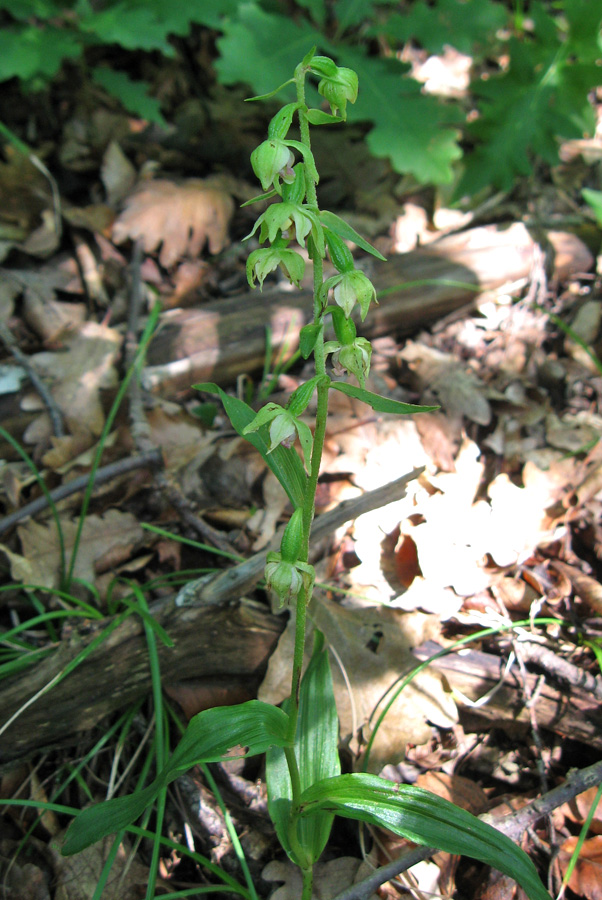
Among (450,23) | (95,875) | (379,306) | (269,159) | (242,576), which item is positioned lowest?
(95,875)

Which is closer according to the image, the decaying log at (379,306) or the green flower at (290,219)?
the green flower at (290,219)

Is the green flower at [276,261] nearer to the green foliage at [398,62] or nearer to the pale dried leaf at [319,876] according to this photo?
the pale dried leaf at [319,876]

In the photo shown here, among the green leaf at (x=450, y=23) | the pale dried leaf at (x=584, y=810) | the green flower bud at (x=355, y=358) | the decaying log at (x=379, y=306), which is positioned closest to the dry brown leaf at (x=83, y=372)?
the decaying log at (x=379, y=306)

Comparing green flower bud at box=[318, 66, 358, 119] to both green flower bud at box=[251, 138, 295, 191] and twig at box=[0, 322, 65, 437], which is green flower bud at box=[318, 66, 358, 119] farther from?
twig at box=[0, 322, 65, 437]

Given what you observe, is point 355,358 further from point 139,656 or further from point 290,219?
point 139,656

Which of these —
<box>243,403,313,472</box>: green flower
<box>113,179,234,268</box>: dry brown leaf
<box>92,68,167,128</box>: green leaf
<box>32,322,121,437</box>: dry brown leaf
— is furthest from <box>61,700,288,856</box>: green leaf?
<box>92,68,167,128</box>: green leaf

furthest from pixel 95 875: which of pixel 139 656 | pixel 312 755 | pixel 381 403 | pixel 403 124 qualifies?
pixel 403 124
